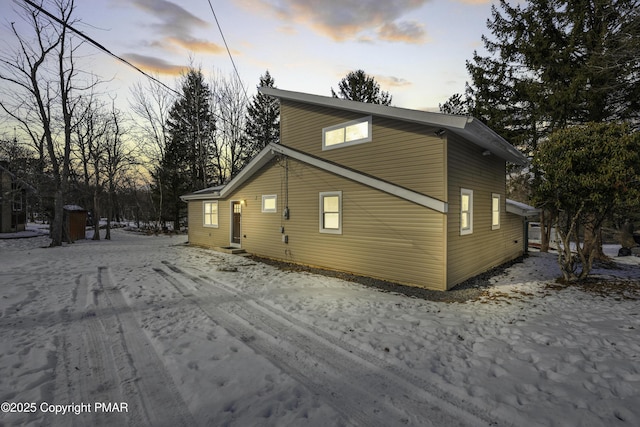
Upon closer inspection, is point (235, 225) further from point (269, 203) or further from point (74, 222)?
point (74, 222)

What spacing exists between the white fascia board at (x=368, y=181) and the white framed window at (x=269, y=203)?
2.03m

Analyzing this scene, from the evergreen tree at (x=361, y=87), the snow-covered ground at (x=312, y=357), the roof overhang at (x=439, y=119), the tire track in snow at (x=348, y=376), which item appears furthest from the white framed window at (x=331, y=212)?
the evergreen tree at (x=361, y=87)

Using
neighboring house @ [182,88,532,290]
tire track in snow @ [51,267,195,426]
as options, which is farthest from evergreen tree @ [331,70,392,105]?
tire track in snow @ [51,267,195,426]

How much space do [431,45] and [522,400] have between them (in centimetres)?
1208

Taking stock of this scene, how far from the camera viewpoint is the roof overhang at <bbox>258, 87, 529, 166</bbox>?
22.7 ft

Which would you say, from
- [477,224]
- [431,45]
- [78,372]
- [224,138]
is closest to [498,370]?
[78,372]

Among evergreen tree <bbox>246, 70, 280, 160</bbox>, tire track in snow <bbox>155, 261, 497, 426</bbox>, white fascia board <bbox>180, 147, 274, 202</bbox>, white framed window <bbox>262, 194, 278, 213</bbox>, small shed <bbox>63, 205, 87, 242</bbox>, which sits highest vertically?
evergreen tree <bbox>246, 70, 280, 160</bbox>

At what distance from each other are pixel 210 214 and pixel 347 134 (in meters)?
10.2

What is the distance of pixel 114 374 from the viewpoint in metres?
3.29

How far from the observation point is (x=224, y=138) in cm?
2812

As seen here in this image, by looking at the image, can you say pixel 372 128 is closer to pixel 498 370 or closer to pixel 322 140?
pixel 322 140

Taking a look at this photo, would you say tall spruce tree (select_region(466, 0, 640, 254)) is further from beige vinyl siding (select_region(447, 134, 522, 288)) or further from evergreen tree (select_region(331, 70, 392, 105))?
evergreen tree (select_region(331, 70, 392, 105))

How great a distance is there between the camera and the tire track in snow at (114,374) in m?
2.60

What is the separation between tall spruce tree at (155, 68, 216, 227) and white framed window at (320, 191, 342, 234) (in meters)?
20.9
